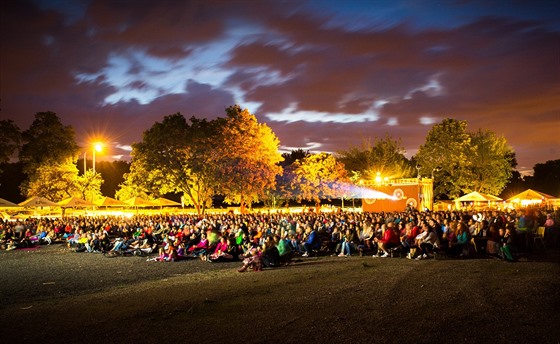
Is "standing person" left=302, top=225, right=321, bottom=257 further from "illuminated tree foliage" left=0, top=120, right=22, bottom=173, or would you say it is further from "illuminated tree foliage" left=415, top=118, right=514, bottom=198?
"illuminated tree foliage" left=415, top=118, right=514, bottom=198

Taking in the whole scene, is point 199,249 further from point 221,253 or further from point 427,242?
point 427,242

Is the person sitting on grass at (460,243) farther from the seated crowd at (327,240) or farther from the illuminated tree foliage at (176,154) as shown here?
the illuminated tree foliage at (176,154)

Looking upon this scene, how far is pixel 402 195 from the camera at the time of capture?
147ft

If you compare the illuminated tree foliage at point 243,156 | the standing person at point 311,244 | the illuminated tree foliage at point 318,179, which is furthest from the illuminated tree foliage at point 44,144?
the standing person at point 311,244

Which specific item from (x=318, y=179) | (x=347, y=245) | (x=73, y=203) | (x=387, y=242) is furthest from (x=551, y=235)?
(x=73, y=203)

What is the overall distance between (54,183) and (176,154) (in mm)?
11851

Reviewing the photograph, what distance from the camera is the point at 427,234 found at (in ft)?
49.7

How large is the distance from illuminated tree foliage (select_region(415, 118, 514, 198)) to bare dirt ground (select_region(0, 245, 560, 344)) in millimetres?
44360

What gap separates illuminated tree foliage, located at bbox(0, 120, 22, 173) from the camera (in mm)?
38000

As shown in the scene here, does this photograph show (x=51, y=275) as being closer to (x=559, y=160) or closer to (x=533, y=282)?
(x=533, y=282)

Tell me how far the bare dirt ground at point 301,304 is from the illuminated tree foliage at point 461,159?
44.4m

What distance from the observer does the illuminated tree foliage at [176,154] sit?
40750mm

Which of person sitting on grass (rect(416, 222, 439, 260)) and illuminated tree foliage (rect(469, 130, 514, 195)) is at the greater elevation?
illuminated tree foliage (rect(469, 130, 514, 195))

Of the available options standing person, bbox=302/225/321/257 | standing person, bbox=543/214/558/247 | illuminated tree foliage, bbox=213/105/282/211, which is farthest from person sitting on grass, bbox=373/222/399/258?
illuminated tree foliage, bbox=213/105/282/211
